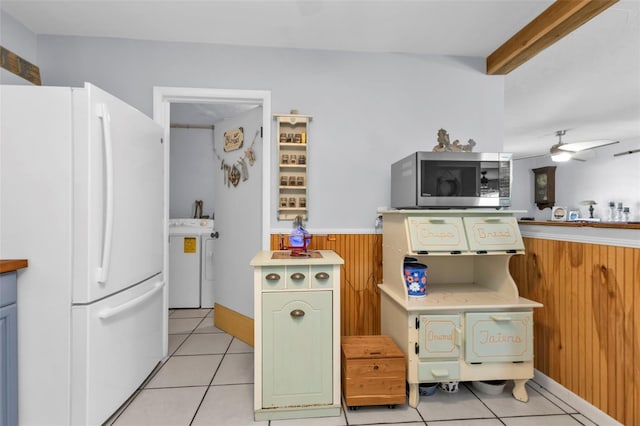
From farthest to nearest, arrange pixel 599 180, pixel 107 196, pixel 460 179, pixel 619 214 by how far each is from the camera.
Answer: pixel 599 180 < pixel 619 214 < pixel 460 179 < pixel 107 196

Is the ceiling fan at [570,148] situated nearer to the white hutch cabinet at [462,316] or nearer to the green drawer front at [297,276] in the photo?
the white hutch cabinet at [462,316]

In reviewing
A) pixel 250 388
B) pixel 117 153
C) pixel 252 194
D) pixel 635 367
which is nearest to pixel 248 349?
pixel 250 388

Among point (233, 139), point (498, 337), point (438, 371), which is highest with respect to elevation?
point (233, 139)

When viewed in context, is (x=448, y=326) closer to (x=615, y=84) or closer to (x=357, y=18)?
(x=357, y=18)

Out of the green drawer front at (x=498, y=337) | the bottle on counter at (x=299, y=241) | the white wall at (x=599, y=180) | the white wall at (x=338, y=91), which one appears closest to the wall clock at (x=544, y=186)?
the white wall at (x=599, y=180)

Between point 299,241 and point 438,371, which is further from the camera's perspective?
point 299,241

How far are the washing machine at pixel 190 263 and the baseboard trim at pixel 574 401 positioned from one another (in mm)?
3301

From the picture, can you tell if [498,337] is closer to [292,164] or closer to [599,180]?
[292,164]

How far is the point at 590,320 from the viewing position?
1.77 meters

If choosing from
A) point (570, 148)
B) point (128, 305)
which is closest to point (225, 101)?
point (128, 305)

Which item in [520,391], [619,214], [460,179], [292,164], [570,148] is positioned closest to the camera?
[520,391]

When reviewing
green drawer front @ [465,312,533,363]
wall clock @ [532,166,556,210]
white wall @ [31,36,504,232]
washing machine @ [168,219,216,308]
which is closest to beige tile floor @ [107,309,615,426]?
green drawer front @ [465,312,533,363]

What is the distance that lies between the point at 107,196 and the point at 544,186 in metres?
8.09

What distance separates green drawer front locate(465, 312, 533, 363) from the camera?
186 centimetres
